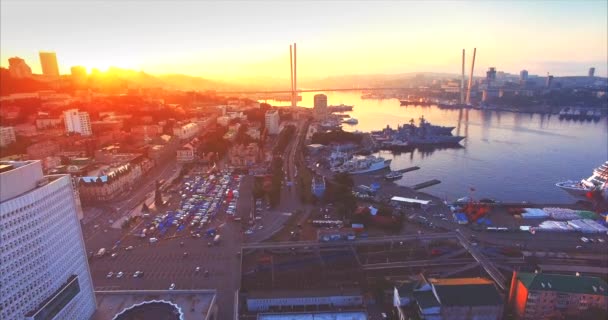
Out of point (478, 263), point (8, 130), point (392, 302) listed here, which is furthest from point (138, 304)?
point (8, 130)

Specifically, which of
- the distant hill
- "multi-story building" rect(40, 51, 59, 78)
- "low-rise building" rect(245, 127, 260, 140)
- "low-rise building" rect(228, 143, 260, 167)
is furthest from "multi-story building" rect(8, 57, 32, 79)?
"low-rise building" rect(228, 143, 260, 167)

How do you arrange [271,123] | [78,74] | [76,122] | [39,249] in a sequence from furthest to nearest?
1. [78,74]
2. [271,123]
3. [76,122]
4. [39,249]

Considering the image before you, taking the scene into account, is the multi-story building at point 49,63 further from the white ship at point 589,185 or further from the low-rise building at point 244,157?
the white ship at point 589,185

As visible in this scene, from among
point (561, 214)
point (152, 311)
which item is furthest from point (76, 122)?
point (561, 214)

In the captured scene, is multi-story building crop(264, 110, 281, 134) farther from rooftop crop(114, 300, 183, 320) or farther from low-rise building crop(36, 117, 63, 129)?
rooftop crop(114, 300, 183, 320)

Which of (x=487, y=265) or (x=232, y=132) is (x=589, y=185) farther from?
(x=232, y=132)

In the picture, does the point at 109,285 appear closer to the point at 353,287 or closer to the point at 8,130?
the point at 353,287
